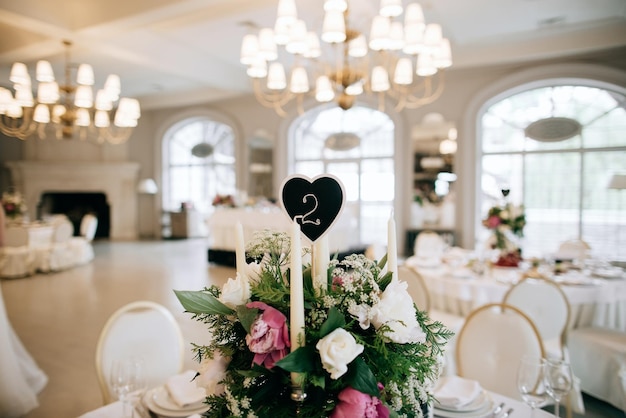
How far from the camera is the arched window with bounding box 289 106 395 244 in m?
9.09

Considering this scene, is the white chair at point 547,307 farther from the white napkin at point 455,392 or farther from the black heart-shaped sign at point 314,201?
→ the black heart-shaped sign at point 314,201

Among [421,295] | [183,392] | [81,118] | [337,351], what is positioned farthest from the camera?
[81,118]

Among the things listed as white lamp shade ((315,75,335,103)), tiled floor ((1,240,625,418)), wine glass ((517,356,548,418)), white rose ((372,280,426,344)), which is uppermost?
white lamp shade ((315,75,335,103))

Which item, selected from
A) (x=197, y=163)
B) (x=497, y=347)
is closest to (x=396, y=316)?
(x=497, y=347)

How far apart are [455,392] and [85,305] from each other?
533cm

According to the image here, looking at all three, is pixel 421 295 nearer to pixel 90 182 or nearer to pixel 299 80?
pixel 299 80

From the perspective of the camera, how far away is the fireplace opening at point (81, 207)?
12797mm

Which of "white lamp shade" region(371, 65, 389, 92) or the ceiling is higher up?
the ceiling

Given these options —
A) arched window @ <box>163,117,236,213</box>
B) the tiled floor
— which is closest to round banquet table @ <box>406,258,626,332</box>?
the tiled floor

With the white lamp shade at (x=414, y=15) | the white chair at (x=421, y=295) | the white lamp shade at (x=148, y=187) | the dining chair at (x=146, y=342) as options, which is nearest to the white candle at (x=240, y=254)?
the dining chair at (x=146, y=342)

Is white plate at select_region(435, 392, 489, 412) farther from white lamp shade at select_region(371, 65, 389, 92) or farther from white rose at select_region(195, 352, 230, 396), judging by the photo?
white lamp shade at select_region(371, 65, 389, 92)

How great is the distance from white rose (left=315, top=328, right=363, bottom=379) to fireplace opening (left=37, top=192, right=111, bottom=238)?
44.7ft

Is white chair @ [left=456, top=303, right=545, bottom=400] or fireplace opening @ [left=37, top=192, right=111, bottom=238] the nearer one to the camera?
white chair @ [left=456, top=303, right=545, bottom=400]

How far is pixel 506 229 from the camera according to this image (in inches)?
148
